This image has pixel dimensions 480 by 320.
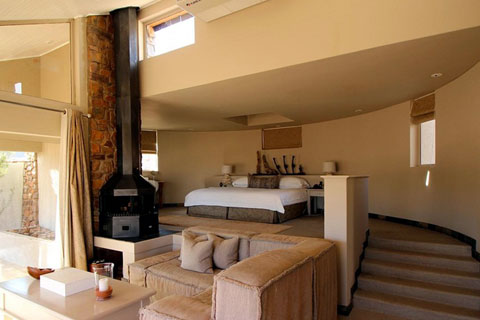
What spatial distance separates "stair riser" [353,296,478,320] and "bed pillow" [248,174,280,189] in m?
3.30

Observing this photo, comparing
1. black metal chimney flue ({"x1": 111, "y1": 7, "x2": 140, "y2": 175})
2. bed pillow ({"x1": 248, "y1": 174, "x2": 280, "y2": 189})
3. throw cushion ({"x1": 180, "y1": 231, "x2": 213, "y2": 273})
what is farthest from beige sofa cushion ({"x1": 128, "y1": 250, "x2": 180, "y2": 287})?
bed pillow ({"x1": 248, "y1": 174, "x2": 280, "y2": 189})

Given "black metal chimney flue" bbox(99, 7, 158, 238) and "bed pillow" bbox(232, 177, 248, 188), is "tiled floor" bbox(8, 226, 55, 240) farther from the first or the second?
"bed pillow" bbox(232, 177, 248, 188)

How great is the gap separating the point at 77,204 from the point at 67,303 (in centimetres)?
224

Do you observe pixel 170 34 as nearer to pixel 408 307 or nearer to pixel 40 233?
pixel 40 233

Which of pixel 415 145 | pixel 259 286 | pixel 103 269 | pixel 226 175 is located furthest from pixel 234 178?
pixel 259 286

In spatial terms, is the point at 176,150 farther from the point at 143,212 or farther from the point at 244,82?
the point at 244,82

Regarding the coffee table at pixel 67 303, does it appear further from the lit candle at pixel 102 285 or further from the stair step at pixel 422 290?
the stair step at pixel 422 290

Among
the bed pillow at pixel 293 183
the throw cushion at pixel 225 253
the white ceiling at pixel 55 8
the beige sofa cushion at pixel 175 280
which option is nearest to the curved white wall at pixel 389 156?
the bed pillow at pixel 293 183

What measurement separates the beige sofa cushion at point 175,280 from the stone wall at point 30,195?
7.61 feet

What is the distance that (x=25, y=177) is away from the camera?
411 centimetres

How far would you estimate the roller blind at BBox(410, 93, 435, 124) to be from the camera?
4.57 meters

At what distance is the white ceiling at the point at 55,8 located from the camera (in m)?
3.57

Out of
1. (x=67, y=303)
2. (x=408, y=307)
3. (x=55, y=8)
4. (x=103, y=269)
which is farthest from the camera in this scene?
(x=55, y=8)

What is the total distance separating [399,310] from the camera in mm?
3084
